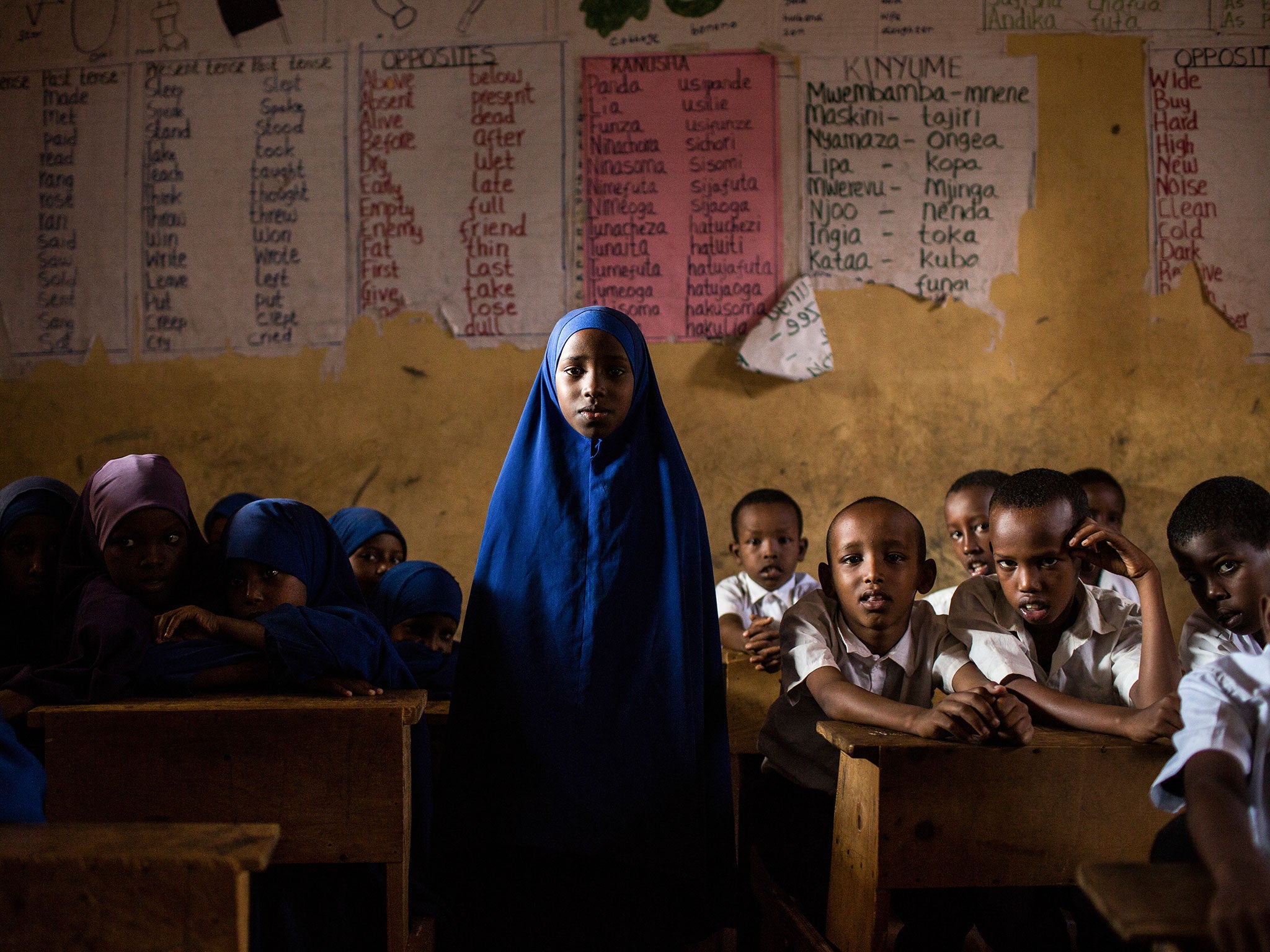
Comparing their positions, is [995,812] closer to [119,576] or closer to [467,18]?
[119,576]

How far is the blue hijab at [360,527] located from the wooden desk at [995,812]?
181 cm

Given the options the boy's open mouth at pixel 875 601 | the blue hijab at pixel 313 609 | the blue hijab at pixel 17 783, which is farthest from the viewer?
the boy's open mouth at pixel 875 601

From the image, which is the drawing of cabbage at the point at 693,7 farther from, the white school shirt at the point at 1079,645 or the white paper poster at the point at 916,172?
the white school shirt at the point at 1079,645

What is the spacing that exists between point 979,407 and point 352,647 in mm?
2825

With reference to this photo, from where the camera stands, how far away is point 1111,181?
377 cm

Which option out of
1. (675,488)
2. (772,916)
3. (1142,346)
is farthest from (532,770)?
(1142,346)

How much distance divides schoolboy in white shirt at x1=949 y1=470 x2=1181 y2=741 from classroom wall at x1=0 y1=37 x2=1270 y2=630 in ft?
6.12

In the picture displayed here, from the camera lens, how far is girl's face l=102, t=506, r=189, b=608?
192 cm

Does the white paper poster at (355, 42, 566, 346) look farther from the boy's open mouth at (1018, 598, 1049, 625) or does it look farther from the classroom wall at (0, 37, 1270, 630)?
the boy's open mouth at (1018, 598, 1049, 625)

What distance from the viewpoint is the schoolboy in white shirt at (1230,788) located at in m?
0.82

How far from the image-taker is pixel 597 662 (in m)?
1.66

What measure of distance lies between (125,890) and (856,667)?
1.33 m

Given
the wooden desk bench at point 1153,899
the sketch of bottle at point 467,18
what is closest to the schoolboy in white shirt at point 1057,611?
the wooden desk bench at point 1153,899

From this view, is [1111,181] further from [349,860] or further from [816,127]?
[349,860]
